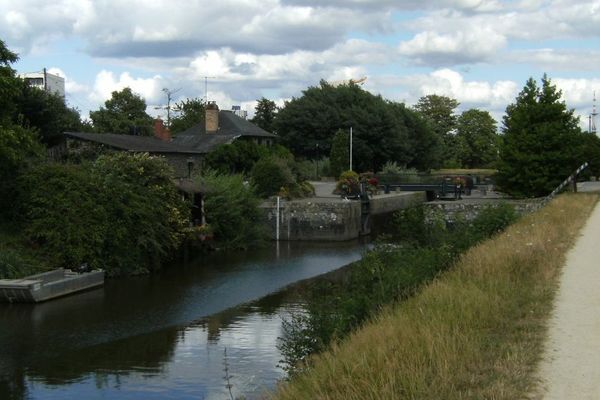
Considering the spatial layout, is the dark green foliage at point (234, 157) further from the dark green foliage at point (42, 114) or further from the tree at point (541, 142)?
the tree at point (541, 142)

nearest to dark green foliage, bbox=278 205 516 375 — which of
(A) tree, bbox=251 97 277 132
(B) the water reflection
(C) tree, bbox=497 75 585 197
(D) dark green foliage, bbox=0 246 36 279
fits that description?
(B) the water reflection

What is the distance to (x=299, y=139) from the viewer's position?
86750 millimetres

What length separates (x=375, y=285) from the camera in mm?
14883

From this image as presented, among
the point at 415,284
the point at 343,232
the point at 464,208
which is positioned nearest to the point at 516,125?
the point at 464,208

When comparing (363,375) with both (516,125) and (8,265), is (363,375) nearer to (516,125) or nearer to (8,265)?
(8,265)

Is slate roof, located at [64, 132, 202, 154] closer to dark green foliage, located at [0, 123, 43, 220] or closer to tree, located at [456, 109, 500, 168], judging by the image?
dark green foliage, located at [0, 123, 43, 220]

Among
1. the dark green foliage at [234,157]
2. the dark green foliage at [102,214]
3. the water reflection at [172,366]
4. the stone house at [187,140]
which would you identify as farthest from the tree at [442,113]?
the water reflection at [172,366]

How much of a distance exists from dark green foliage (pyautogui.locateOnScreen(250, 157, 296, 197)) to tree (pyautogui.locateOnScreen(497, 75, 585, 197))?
46.1ft

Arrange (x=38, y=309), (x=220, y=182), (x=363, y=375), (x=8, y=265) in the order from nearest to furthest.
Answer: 1. (x=363, y=375)
2. (x=38, y=309)
3. (x=8, y=265)
4. (x=220, y=182)

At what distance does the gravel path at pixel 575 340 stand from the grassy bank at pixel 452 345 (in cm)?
17

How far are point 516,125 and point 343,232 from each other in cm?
1187

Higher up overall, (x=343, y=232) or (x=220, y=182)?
(x=220, y=182)

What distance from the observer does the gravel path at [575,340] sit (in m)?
7.12

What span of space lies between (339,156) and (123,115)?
75.1ft
